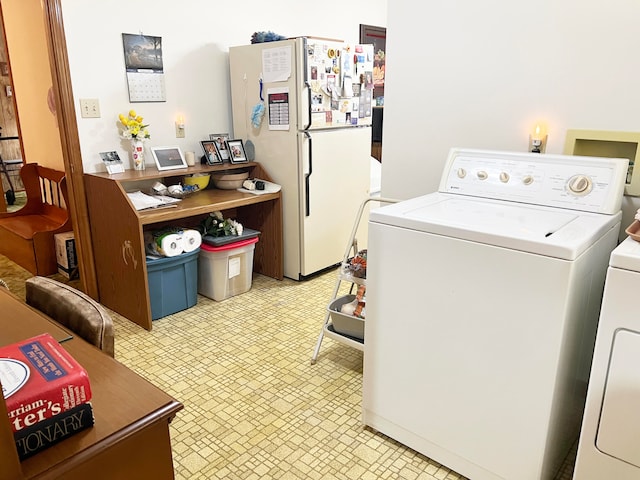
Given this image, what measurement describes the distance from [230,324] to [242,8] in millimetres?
2371

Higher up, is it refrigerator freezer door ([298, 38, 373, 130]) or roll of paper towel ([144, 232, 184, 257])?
refrigerator freezer door ([298, 38, 373, 130])

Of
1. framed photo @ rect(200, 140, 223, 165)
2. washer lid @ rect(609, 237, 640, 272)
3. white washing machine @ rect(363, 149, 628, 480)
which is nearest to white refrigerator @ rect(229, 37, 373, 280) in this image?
framed photo @ rect(200, 140, 223, 165)

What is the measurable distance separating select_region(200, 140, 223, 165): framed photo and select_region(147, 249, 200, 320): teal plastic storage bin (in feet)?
2.34

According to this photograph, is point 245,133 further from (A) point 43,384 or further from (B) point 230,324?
(A) point 43,384

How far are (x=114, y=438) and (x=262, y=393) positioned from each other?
4.74 ft

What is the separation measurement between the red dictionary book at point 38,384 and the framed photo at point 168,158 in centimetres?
237

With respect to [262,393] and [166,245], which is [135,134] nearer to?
[166,245]

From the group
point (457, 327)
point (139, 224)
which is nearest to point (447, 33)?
point (457, 327)

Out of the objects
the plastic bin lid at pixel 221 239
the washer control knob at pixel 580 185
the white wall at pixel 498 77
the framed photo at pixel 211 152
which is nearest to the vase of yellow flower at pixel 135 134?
the framed photo at pixel 211 152

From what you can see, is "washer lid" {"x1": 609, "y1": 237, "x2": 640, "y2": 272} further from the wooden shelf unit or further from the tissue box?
the tissue box

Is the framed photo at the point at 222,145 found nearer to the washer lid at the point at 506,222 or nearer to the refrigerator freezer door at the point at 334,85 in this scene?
the refrigerator freezer door at the point at 334,85

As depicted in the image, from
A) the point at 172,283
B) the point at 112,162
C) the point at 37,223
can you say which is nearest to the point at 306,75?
the point at 112,162

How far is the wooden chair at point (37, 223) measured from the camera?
11.7 feet

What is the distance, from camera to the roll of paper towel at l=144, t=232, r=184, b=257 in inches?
115
